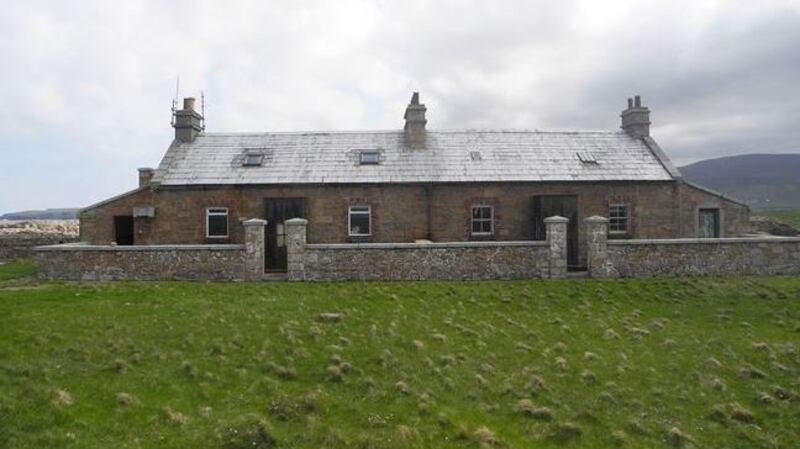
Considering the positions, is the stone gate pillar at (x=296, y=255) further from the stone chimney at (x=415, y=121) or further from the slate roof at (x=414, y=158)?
the stone chimney at (x=415, y=121)

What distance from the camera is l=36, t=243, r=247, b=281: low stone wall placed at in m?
19.7

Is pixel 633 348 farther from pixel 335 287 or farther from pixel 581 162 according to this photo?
pixel 581 162

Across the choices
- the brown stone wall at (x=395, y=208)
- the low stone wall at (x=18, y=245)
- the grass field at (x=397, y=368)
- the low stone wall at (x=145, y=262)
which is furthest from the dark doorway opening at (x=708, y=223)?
the low stone wall at (x=18, y=245)

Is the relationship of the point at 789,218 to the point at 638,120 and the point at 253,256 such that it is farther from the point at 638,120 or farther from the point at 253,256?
the point at 253,256

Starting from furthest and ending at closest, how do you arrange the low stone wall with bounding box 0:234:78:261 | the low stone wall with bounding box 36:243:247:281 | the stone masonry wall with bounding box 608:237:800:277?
1. the low stone wall with bounding box 0:234:78:261
2. the stone masonry wall with bounding box 608:237:800:277
3. the low stone wall with bounding box 36:243:247:281

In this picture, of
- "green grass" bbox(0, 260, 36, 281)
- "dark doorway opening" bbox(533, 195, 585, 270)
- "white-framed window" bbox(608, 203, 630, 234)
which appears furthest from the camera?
"white-framed window" bbox(608, 203, 630, 234)

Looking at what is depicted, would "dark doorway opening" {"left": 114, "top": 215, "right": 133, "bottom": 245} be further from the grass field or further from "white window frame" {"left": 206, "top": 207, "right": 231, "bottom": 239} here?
the grass field

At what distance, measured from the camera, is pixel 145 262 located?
19797mm

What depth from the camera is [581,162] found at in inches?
1047

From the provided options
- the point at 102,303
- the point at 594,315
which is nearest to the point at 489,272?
the point at 594,315

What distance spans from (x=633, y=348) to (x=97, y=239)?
2248 centimetres

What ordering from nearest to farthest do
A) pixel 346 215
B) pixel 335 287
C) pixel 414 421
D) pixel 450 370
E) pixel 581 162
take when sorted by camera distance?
pixel 414 421 < pixel 450 370 < pixel 335 287 < pixel 346 215 < pixel 581 162

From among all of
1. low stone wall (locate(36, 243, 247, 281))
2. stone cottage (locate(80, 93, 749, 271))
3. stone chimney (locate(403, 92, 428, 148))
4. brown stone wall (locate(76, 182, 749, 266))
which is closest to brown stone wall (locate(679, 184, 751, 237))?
stone cottage (locate(80, 93, 749, 271))

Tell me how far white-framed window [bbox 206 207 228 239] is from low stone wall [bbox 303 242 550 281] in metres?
6.69
